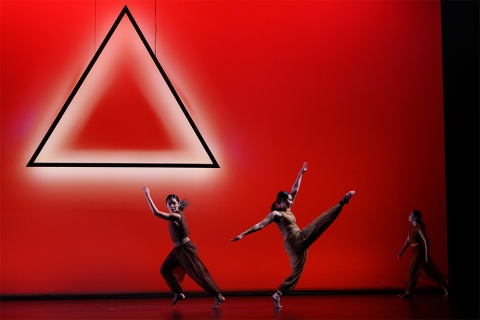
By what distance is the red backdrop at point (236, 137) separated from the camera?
687 centimetres

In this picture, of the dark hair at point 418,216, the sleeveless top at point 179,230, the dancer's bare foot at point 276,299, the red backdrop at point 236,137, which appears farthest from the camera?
the red backdrop at point 236,137

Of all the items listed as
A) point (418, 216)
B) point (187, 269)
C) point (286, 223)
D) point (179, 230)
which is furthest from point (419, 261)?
point (179, 230)

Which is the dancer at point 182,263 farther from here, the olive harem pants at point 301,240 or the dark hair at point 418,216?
the dark hair at point 418,216

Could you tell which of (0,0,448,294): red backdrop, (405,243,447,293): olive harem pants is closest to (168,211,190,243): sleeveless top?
(0,0,448,294): red backdrop

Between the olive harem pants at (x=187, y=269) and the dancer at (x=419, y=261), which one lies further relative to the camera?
the dancer at (x=419, y=261)

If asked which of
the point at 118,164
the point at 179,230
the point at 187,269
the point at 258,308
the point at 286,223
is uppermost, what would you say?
the point at 118,164

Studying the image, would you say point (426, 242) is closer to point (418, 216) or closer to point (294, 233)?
point (418, 216)

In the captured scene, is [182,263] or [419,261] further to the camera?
[419,261]

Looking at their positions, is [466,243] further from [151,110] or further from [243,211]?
[151,110]

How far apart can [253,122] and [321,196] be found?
49.2 inches

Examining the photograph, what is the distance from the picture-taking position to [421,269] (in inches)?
265

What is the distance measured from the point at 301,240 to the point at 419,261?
185 centimetres

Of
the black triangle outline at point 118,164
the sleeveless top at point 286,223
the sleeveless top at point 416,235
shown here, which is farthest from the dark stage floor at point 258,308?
Result: the black triangle outline at point 118,164

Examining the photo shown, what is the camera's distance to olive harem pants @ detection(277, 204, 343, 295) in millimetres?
5611
